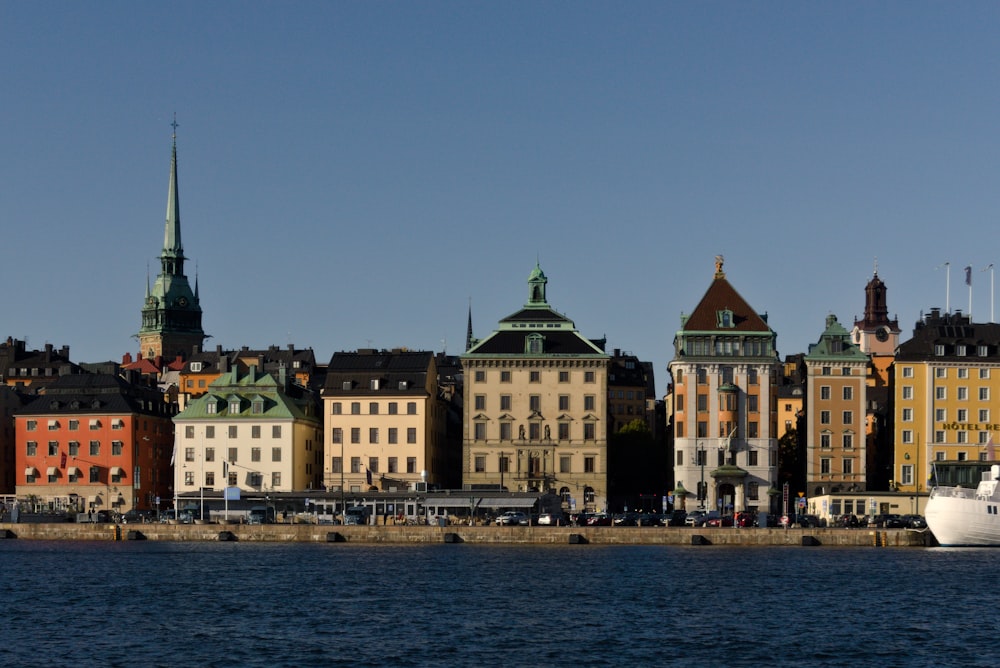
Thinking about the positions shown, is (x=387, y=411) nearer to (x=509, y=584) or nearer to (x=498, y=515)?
(x=498, y=515)

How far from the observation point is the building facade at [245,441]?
176500 mm

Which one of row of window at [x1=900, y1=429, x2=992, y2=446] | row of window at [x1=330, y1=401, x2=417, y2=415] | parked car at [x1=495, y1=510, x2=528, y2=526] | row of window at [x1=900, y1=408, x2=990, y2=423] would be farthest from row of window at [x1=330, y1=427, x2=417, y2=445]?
row of window at [x1=900, y1=408, x2=990, y2=423]

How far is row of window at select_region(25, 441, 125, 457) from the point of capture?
187 meters

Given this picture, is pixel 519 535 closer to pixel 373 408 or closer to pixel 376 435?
pixel 376 435

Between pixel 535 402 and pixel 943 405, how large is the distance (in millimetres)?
37276

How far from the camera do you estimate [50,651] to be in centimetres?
7600

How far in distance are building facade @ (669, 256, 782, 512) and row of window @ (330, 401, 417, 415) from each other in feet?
81.0

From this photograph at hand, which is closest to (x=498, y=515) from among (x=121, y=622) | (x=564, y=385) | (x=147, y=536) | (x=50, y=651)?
(x=564, y=385)

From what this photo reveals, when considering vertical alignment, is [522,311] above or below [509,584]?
above

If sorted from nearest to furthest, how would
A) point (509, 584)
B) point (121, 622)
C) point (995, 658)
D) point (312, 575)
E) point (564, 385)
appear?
point (995, 658), point (121, 622), point (509, 584), point (312, 575), point (564, 385)

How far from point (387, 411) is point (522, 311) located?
1583 cm

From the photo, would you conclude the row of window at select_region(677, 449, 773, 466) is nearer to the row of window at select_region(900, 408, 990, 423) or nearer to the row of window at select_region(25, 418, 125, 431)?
the row of window at select_region(900, 408, 990, 423)

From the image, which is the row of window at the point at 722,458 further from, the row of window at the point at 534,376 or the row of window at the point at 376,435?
the row of window at the point at 376,435

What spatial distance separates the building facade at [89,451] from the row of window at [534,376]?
1357 inches
